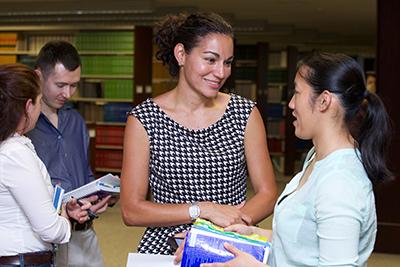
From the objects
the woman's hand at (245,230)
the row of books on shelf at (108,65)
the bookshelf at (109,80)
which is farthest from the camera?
the row of books on shelf at (108,65)

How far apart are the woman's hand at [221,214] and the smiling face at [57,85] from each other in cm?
103

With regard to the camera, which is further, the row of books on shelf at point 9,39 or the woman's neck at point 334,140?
the row of books on shelf at point 9,39

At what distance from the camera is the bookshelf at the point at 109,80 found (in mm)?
9695

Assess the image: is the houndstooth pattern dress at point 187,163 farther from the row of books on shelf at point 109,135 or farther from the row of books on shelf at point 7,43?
the row of books on shelf at point 7,43

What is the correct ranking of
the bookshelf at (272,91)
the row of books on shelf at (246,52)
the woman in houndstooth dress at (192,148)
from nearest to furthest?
the woman in houndstooth dress at (192,148) → the bookshelf at (272,91) → the row of books on shelf at (246,52)

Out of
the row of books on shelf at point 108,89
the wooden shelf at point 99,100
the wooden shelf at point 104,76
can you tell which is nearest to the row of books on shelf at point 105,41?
the wooden shelf at point 104,76

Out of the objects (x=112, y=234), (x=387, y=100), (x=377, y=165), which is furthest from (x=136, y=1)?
(x=377, y=165)

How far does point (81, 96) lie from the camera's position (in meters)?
10.5

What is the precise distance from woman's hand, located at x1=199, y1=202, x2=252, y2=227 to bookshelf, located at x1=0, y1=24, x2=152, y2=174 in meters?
7.63

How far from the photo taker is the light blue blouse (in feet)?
4.76

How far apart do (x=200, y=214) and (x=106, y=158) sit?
8250mm

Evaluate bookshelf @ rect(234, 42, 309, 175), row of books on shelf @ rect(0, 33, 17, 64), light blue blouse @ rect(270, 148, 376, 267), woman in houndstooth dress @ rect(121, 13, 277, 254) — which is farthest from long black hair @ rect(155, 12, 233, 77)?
bookshelf @ rect(234, 42, 309, 175)

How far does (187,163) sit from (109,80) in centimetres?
819

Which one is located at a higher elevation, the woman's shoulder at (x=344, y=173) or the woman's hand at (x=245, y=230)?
the woman's shoulder at (x=344, y=173)
